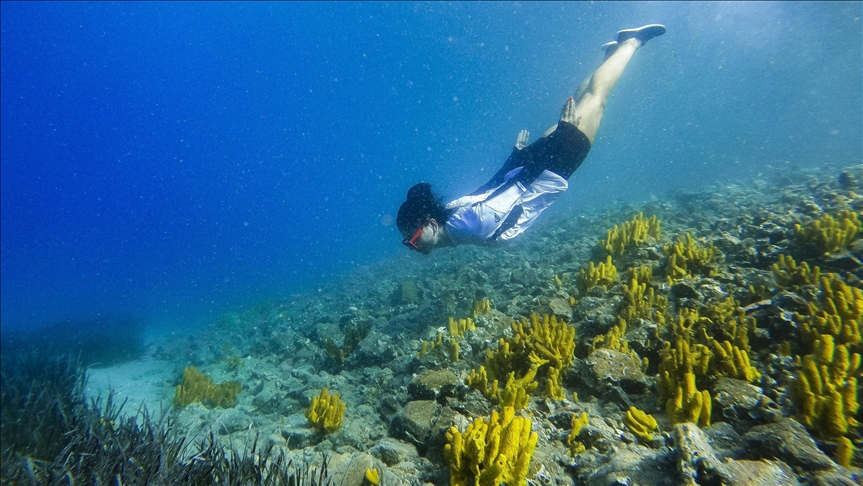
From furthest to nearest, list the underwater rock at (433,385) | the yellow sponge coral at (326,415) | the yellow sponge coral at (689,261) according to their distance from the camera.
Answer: the yellow sponge coral at (689,261), the yellow sponge coral at (326,415), the underwater rock at (433,385)

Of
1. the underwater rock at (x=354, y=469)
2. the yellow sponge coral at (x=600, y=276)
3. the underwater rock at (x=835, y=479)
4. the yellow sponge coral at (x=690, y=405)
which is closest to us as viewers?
the underwater rock at (x=835, y=479)

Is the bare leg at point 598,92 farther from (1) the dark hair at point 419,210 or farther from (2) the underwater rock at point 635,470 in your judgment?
(2) the underwater rock at point 635,470

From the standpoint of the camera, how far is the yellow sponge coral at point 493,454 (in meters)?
2.26

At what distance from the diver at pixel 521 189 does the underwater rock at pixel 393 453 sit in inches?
93.7

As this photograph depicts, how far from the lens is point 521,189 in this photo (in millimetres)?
5641

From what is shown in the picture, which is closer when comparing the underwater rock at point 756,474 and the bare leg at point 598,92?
the underwater rock at point 756,474

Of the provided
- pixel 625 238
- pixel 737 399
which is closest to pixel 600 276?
pixel 625 238

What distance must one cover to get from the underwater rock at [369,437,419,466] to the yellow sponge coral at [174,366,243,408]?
3.93m

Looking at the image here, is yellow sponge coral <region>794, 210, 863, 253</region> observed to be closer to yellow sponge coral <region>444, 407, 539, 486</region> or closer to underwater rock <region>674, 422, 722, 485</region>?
underwater rock <region>674, 422, 722, 485</region>

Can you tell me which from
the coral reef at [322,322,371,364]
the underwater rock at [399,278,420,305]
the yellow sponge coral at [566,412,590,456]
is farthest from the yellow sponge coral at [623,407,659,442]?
the underwater rock at [399,278,420,305]

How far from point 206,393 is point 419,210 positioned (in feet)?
15.6

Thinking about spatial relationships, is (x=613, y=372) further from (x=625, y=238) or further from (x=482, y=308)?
(x=625, y=238)

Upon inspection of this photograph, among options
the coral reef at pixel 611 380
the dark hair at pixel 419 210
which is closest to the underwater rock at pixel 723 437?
the coral reef at pixel 611 380

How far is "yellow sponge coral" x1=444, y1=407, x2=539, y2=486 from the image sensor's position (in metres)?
2.26
